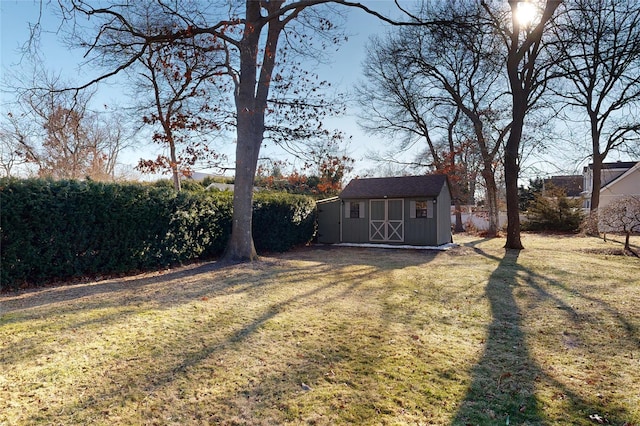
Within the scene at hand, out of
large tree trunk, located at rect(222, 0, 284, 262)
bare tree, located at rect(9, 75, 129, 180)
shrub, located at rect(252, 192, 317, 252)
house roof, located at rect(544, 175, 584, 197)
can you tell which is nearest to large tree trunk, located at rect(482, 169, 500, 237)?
shrub, located at rect(252, 192, 317, 252)

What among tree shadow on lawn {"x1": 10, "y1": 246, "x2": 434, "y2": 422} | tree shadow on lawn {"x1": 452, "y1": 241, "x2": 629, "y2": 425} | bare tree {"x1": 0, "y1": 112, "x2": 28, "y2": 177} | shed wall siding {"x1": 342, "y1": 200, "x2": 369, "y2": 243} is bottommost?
tree shadow on lawn {"x1": 452, "y1": 241, "x2": 629, "y2": 425}

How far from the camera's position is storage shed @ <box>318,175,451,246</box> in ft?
47.1

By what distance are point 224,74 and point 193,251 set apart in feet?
16.8

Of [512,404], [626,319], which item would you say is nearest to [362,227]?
[626,319]

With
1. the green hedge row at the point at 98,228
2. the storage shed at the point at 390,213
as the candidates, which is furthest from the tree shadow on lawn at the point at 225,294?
the storage shed at the point at 390,213

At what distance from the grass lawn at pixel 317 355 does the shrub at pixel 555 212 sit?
61.3 feet

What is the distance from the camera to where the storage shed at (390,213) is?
14.4 metres

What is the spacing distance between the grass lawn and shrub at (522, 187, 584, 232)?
61.3 ft

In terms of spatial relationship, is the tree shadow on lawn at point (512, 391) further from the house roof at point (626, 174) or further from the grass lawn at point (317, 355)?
the house roof at point (626, 174)

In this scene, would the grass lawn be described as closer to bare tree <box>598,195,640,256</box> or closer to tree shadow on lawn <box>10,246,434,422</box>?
tree shadow on lawn <box>10,246,434,422</box>

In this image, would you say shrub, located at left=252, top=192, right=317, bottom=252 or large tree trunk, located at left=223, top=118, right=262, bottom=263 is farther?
shrub, located at left=252, top=192, right=317, bottom=252

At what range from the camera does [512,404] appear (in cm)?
260

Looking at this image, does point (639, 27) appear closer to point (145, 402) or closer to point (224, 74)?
point (224, 74)

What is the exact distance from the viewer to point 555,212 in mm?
22500
